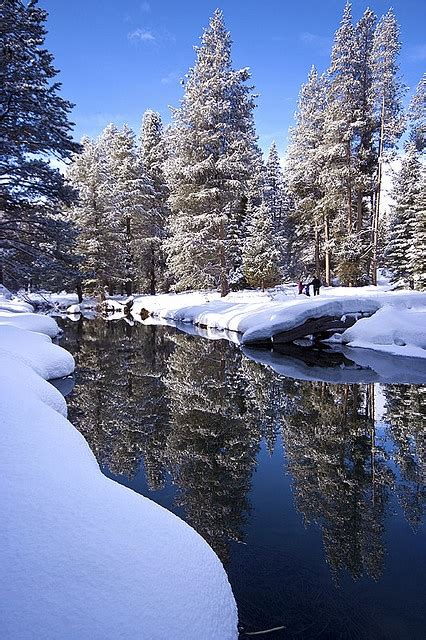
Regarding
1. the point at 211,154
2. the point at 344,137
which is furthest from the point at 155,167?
the point at 344,137

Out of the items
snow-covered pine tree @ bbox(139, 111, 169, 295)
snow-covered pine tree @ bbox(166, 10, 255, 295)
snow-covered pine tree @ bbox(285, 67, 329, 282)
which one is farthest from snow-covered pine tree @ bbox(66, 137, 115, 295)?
snow-covered pine tree @ bbox(285, 67, 329, 282)

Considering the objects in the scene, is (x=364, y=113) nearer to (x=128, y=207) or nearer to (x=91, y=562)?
(x=128, y=207)

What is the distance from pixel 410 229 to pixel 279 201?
1947cm

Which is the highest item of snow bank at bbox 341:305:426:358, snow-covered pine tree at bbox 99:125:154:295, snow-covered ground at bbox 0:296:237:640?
snow-covered pine tree at bbox 99:125:154:295

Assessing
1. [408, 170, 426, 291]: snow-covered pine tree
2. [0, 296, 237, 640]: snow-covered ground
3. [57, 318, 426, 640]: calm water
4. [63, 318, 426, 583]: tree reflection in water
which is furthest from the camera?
[408, 170, 426, 291]: snow-covered pine tree

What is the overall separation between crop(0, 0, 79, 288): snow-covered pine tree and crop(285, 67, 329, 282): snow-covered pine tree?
21649 millimetres

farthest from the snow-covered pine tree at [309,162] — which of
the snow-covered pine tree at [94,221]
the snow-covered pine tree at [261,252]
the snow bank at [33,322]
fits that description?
the snow bank at [33,322]

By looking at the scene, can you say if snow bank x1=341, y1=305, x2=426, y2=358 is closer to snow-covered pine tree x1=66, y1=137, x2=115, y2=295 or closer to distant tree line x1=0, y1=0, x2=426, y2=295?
distant tree line x1=0, y1=0, x2=426, y2=295

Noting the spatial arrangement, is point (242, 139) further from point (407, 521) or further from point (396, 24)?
point (407, 521)

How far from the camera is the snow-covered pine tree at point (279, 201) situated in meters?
41.7

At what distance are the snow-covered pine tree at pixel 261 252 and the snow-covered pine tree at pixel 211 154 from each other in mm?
1721

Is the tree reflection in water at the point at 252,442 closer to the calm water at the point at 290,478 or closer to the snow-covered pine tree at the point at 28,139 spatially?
the calm water at the point at 290,478

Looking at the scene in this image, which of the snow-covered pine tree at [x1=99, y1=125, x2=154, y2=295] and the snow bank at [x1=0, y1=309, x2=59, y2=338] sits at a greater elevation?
the snow-covered pine tree at [x1=99, y1=125, x2=154, y2=295]

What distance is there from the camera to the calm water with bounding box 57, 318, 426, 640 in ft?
11.6
